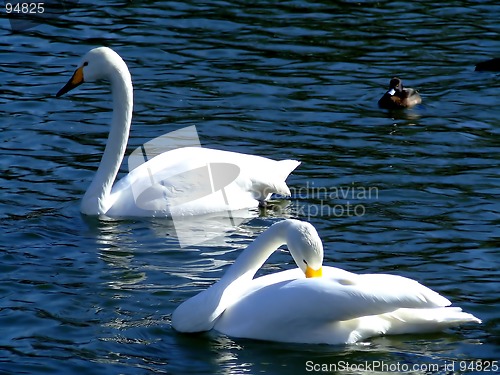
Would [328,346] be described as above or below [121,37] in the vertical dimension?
below

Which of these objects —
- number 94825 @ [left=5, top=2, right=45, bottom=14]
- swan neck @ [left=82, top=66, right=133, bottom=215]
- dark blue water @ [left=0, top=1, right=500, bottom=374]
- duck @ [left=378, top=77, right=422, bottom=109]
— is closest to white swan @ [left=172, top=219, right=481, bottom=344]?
dark blue water @ [left=0, top=1, right=500, bottom=374]

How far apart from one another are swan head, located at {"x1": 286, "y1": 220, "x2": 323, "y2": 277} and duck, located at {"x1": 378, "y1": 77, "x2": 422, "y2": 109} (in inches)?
218

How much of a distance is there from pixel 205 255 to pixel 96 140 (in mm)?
3252

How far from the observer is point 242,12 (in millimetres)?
16266

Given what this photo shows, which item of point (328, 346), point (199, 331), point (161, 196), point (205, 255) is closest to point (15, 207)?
point (161, 196)

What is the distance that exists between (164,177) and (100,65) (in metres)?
1.18

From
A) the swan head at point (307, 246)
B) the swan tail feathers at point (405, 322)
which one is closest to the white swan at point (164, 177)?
the swan head at point (307, 246)

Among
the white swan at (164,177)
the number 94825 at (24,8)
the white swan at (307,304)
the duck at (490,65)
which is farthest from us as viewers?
the number 94825 at (24,8)

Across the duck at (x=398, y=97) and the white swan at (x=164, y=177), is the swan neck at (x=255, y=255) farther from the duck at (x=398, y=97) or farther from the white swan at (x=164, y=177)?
the duck at (x=398, y=97)

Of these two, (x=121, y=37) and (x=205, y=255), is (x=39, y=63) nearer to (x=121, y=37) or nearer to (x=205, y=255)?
(x=121, y=37)

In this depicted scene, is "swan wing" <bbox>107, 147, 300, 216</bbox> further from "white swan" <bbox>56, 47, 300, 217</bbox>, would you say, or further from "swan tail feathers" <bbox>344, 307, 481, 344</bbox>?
"swan tail feathers" <bbox>344, 307, 481, 344</bbox>

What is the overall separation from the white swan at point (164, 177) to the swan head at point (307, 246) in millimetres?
2888

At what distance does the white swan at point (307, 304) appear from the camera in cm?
711

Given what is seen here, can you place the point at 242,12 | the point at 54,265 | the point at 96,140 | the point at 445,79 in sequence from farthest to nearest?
the point at 242,12 < the point at 445,79 < the point at 96,140 < the point at 54,265
